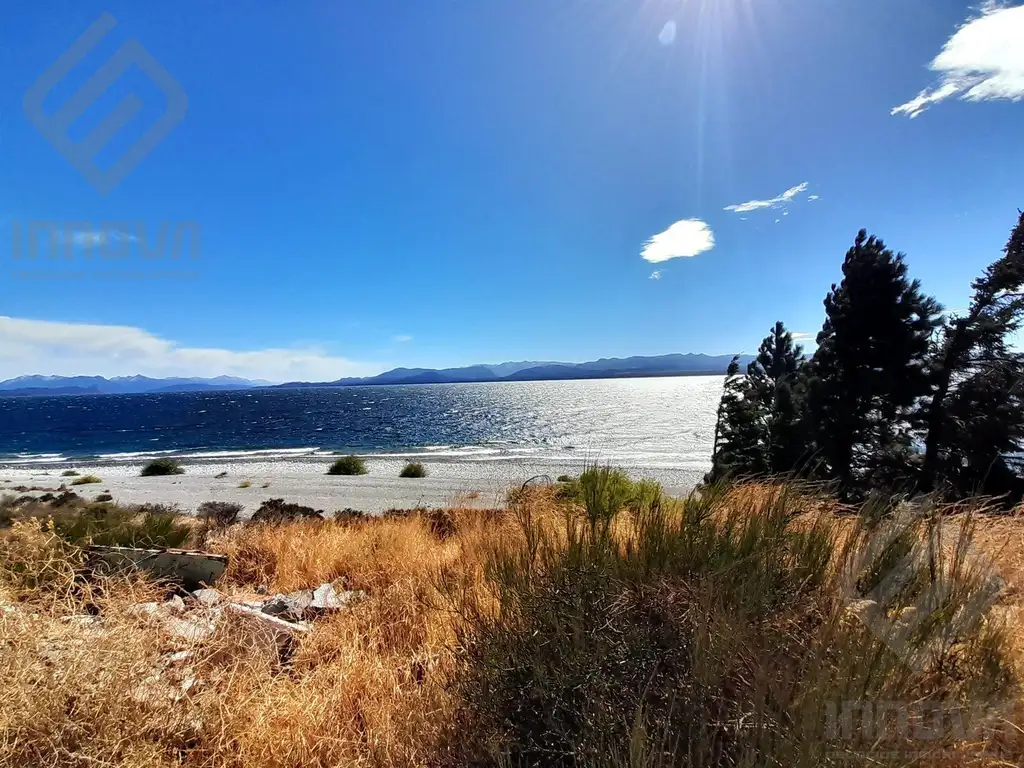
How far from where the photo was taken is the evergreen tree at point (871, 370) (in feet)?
46.4

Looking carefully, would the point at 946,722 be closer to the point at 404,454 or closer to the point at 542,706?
the point at 542,706

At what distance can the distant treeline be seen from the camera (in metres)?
12.2

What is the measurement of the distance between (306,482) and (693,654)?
2655cm

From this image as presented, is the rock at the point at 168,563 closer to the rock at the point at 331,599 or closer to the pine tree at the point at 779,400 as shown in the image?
the rock at the point at 331,599

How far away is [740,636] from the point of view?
70.6 inches

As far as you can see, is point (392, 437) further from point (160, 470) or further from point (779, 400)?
point (779, 400)

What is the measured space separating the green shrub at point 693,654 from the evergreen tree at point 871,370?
1388 cm

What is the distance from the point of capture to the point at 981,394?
12.5 m

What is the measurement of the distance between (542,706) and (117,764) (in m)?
1.87

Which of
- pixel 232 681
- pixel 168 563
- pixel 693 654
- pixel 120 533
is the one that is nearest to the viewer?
pixel 693 654

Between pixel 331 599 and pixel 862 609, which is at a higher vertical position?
pixel 862 609

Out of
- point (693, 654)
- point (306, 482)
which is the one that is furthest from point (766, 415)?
point (306, 482)

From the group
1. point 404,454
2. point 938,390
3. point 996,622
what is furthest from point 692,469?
point 996,622

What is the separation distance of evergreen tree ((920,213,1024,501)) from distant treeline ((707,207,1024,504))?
1.0 inches
